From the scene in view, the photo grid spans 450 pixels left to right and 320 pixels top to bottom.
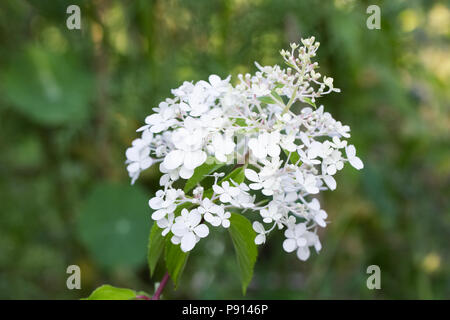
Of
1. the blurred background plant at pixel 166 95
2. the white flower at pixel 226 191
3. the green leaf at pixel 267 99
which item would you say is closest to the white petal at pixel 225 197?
the white flower at pixel 226 191

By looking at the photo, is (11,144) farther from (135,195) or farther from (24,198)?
(135,195)

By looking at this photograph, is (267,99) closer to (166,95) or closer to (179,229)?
(179,229)

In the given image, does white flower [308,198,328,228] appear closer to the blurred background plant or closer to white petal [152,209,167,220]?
white petal [152,209,167,220]

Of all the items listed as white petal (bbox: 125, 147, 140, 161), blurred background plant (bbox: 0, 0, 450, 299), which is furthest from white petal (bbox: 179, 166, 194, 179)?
blurred background plant (bbox: 0, 0, 450, 299)

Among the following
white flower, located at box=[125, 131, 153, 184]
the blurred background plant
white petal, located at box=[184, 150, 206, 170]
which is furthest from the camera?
the blurred background plant

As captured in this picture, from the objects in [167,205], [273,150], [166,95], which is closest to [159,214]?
[167,205]

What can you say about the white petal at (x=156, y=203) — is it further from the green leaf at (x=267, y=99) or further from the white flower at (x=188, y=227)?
the green leaf at (x=267, y=99)

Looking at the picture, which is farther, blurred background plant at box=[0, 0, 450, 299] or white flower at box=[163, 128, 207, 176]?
blurred background plant at box=[0, 0, 450, 299]
